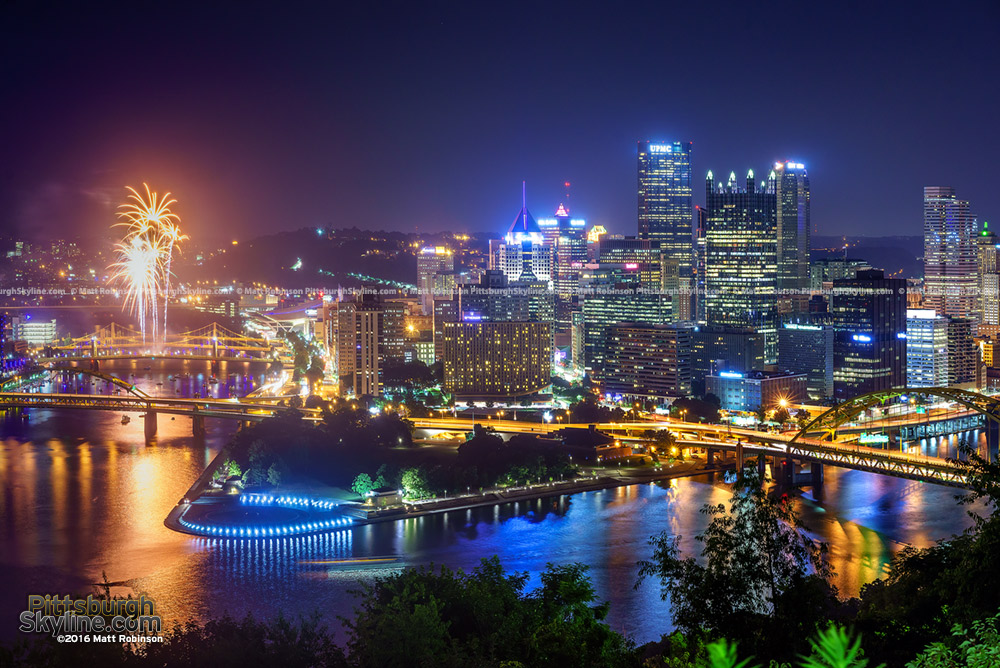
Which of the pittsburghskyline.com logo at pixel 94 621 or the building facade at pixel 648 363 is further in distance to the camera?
the building facade at pixel 648 363

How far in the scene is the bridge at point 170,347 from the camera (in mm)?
25536

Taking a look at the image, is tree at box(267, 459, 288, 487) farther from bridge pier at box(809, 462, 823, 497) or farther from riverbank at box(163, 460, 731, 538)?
bridge pier at box(809, 462, 823, 497)

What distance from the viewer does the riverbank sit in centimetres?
1007

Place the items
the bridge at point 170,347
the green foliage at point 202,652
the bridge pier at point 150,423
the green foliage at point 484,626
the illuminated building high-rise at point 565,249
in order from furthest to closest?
the illuminated building high-rise at point 565,249, the bridge at point 170,347, the bridge pier at point 150,423, the green foliage at point 202,652, the green foliage at point 484,626

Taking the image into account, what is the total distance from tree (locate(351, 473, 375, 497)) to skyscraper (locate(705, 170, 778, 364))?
16.0 m

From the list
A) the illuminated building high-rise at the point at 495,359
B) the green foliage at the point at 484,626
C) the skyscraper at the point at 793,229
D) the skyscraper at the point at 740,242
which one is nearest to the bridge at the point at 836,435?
the illuminated building high-rise at the point at 495,359

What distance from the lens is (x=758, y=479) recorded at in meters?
4.18

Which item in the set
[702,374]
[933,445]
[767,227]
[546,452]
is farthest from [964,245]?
[546,452]

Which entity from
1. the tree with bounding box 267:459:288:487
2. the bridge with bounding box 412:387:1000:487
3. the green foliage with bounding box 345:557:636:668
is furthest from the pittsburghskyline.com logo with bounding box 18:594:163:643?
the bridge with bounding box 412:387:1000:487

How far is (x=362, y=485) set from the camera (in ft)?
37.2

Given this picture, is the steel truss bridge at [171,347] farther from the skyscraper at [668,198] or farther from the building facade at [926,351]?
the building facade at [926,351]

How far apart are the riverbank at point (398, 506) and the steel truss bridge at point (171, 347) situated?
45.0 feet

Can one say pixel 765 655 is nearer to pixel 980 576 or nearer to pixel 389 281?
pixel 980 576

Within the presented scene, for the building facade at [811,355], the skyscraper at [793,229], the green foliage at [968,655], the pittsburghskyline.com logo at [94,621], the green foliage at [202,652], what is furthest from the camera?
the skyscraper at [793,229]
